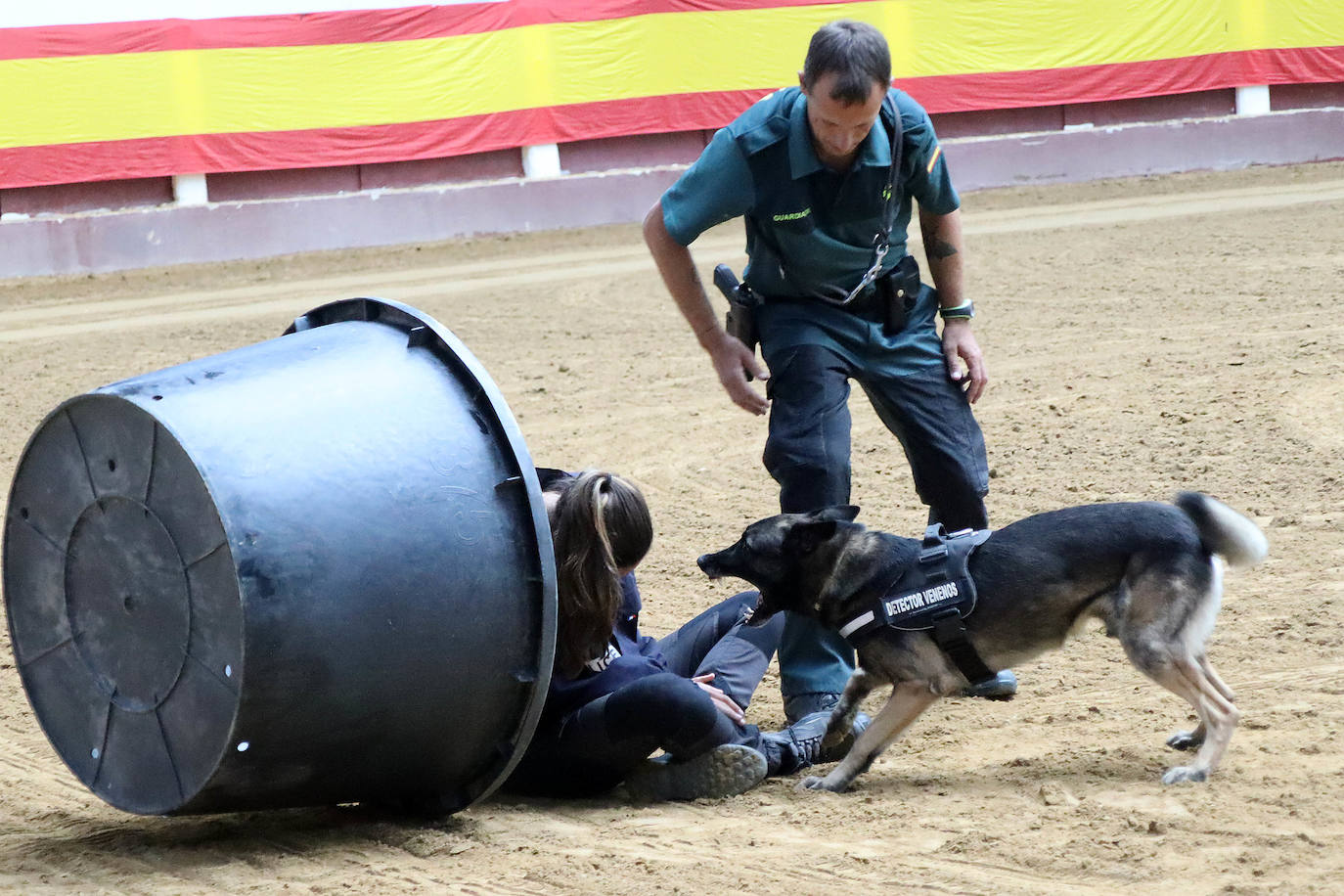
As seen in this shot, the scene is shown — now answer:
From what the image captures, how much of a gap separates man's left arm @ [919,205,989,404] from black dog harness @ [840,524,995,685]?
0.75m

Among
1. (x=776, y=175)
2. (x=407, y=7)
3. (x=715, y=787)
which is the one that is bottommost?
(x=715, y=787)

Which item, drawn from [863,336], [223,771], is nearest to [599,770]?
[223,771]

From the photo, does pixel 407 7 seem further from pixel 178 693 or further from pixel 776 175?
pixel 178 693

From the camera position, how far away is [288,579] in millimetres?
3295

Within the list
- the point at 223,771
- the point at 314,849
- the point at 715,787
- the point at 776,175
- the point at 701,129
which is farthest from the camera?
the point at 701,129

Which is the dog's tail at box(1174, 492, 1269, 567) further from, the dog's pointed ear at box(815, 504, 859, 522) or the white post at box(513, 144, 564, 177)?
the white post at box(513, 144, 564, 177)

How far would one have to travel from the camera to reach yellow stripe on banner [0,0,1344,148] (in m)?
16.2

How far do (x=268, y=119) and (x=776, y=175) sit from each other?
1375 centimetres

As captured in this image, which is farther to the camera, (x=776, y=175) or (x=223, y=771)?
(x=776, y=175)

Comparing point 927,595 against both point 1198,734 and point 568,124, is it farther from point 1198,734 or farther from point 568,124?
point 568,124

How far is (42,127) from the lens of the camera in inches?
631

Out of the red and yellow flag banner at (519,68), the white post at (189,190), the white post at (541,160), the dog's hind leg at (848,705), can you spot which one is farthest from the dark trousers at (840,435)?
the white post at (541,160)

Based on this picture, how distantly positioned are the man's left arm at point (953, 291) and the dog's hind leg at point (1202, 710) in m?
1.17

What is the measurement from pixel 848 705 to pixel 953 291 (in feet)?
4.64
